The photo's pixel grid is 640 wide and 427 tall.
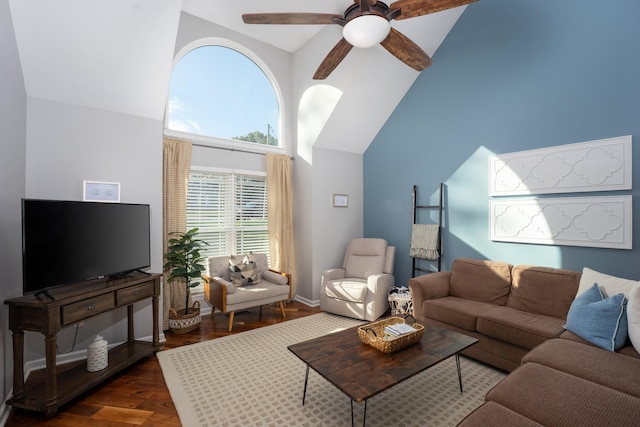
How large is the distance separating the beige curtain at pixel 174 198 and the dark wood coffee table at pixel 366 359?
2243 millimetres

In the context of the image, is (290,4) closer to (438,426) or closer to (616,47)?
(616,47)

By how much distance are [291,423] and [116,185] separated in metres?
2.63

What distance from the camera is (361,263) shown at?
4.33 m

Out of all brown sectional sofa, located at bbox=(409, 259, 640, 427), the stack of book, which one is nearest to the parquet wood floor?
the stack of book

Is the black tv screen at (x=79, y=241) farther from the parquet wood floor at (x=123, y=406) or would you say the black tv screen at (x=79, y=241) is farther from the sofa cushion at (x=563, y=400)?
the sofa cushion at (x=563, y=400)

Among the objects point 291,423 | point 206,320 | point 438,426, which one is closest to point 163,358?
point 206,320

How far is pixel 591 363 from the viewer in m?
1.72

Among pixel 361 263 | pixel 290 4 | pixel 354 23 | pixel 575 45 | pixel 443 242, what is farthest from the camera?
pixel 361 263

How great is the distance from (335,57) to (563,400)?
293 cm

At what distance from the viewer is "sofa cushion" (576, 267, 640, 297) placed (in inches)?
82.7

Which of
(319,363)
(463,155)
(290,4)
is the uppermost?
(290,4)

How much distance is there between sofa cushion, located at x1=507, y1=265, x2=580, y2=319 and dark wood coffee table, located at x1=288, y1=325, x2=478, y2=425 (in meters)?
1.01

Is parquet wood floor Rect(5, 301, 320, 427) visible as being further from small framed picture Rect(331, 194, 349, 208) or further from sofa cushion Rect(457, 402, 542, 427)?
small framed picture Rect(331, 194, 349, 208)

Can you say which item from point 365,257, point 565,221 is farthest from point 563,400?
point 365,257
